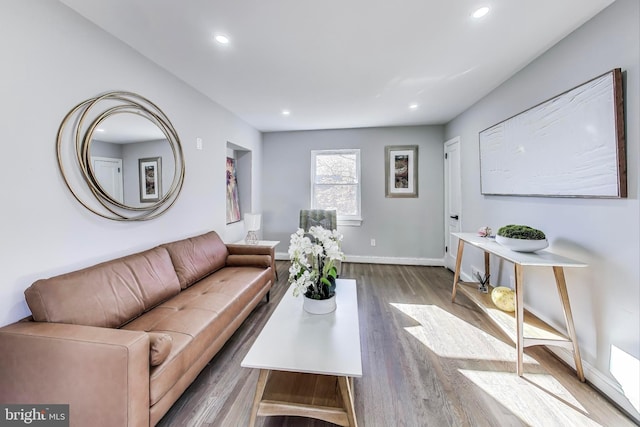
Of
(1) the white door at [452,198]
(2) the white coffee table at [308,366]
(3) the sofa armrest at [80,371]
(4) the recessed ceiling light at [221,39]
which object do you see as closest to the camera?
(3) the sofa armrest at [80,371]

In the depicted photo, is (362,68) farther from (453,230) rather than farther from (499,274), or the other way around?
(453,230)

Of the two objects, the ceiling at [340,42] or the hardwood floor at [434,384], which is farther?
the ceiling at [340,42]

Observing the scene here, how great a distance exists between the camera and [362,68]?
2334mm

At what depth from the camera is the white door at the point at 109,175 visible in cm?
176

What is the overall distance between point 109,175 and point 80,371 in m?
1.34

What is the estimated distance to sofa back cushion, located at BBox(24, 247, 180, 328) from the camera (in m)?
1.28

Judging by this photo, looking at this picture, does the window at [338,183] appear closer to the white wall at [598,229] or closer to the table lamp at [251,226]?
the table lamp at [251,226]

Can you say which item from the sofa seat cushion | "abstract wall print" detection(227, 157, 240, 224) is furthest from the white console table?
"abstract wall print" detection(227, 157, 240, 224)

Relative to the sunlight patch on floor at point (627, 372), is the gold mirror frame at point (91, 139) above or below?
above

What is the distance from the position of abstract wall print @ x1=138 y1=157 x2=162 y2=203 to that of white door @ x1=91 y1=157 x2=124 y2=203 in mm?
200

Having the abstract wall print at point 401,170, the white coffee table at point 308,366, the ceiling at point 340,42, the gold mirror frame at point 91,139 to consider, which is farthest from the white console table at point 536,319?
the gold mirror frame at point 91,139

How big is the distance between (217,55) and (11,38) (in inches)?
46.4

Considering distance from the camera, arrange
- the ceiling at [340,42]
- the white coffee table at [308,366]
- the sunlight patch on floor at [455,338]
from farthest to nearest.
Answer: the sunlight patch on floor at [455,338] < the ceiling at [340,42] < the white coffee table at [308,366]

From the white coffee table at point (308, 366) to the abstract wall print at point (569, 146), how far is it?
1838 mm
